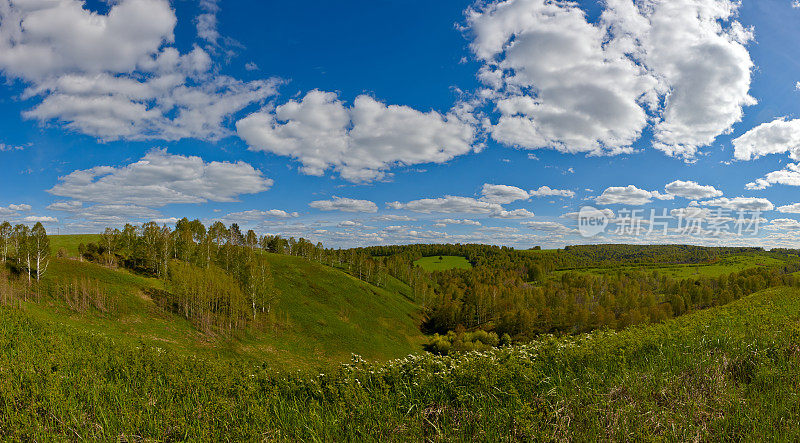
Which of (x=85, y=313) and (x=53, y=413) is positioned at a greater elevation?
(x=53, y=413)

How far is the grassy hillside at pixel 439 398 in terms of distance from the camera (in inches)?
171

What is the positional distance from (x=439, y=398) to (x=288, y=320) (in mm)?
75011

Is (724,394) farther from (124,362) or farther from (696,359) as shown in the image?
(124,362)

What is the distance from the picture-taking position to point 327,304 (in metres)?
90.3

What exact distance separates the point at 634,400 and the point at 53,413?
373 inches

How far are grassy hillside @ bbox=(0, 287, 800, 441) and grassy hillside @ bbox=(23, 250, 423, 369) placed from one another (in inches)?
637

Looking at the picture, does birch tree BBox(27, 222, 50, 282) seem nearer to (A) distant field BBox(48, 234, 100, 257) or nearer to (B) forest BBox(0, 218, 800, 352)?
(B) forest BBox(0, 218, 800, 352)

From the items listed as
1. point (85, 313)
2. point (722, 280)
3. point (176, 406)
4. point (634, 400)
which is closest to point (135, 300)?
point (85, 313)

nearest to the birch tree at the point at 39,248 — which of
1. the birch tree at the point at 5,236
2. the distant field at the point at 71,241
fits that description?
the birch tree at the point at 5,236

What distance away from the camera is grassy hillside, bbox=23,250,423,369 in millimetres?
45125

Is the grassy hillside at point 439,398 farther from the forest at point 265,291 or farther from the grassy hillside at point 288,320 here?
the forest at point 265,291

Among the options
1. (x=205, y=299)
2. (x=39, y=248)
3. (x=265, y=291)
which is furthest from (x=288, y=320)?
(x=39, y=248)

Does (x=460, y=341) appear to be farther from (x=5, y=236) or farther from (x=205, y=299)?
(x=5, y=236)

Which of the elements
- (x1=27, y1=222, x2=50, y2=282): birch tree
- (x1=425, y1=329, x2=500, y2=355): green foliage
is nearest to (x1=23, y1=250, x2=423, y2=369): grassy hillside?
(x1=27, y1=222, x2=50, y2=282): birch tree
